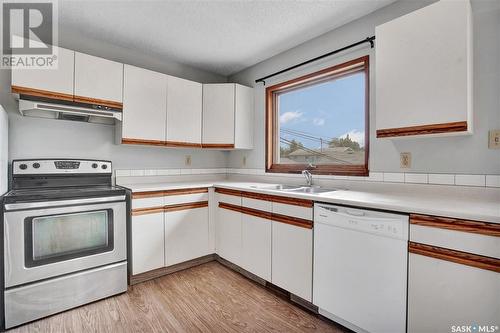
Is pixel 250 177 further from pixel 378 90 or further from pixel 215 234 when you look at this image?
pixel 378 90

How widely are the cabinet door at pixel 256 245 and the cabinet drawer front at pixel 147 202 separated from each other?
85 centimetres

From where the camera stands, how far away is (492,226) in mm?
1124

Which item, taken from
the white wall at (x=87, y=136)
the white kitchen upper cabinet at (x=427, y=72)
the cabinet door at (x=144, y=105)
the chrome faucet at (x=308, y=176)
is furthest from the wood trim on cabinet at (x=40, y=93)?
the white kitchen upper cabinet at (x=427, y=72)

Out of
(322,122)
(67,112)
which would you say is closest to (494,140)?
(322,122)

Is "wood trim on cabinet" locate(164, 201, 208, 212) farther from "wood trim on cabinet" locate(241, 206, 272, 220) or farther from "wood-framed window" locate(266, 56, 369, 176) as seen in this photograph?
"wood-framed window" locate(266, 56, 369, 176)

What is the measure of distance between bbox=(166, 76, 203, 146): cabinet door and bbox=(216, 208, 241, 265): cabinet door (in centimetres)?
97

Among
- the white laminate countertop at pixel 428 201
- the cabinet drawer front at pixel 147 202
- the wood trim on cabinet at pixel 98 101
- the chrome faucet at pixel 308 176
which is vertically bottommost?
the cabinet drawer front at pixel 147 202

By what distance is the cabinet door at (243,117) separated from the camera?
3145mm

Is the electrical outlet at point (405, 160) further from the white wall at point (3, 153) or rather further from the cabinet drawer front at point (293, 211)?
the white wall at point (3, 153)

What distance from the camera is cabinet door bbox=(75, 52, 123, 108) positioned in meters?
2.26

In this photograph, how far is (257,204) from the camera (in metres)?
2.32

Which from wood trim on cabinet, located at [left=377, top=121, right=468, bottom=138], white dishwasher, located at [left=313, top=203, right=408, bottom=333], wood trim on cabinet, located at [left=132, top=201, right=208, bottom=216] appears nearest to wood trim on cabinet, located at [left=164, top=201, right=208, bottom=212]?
wood trim on cabinet, located at [left=132, top=201, right=208, bottom=216]

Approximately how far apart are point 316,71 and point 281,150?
0.99m

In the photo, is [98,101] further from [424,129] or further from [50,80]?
[424,129]
